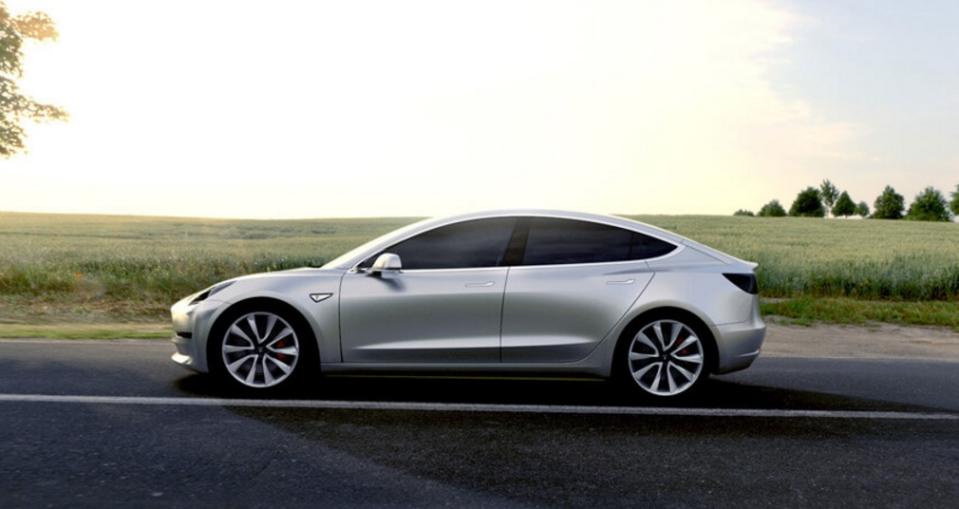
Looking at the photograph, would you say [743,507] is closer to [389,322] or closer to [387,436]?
[387,436]

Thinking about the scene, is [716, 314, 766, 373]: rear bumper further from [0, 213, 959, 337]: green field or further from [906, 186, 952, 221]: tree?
[906, 186, 952, 221]: tree

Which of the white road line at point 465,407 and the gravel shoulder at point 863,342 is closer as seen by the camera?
the white road line at point 465,407

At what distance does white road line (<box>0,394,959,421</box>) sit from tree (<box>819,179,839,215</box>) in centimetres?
17042

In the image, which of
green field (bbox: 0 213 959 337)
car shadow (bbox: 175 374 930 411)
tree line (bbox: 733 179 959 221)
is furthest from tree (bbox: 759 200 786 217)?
car shadow (bbox: 175 374 930 411)

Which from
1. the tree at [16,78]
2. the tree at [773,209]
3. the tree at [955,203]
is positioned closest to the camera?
the tree at [16,78]

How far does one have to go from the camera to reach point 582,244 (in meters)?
7.38

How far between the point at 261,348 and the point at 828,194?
572 feet

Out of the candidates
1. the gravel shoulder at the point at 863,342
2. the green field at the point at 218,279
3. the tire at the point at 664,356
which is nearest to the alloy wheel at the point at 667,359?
the tire at the point at 664,356

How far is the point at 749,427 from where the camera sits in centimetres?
651

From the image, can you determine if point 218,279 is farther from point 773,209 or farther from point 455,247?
point 773,209

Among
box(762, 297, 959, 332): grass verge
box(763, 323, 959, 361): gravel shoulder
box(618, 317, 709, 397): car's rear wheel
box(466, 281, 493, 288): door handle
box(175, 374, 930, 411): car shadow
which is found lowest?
box(763, 323, 959, 361): gravel shoulder

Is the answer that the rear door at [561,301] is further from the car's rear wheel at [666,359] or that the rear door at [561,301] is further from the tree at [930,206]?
the tree at [930,206]

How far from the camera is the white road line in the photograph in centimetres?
688

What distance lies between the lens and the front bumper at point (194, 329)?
23.6ft
